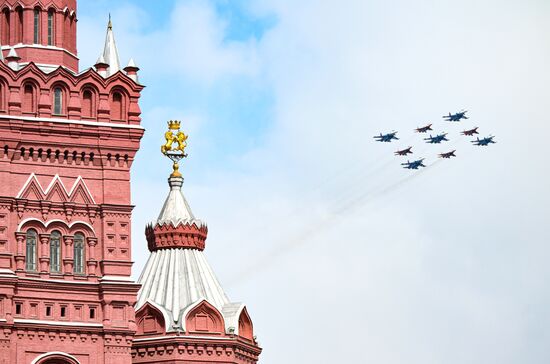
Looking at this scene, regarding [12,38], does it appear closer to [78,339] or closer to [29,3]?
[29,3]

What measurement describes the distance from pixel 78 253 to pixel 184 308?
8182 millimetres

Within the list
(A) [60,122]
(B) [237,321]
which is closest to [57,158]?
(A) [60,122]

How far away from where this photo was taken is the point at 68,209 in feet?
267

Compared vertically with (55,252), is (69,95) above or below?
above

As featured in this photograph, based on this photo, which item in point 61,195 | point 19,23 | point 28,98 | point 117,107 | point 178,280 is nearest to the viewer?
point 61,195

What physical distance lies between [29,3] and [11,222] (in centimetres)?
1126

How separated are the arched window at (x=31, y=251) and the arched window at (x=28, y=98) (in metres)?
5.90

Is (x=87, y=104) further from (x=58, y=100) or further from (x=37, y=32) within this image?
(x=37, y=32)

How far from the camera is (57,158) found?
8206cm

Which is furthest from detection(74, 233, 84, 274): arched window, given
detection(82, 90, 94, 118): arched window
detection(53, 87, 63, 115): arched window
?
detection(53, 87, 63, 115): arched window

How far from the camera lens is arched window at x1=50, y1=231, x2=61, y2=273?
80.8 meters

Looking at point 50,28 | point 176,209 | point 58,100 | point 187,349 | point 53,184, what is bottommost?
point 187,349

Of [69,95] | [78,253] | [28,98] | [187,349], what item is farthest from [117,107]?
[187,349]

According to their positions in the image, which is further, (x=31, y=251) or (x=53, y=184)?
(x=53, y=184)
